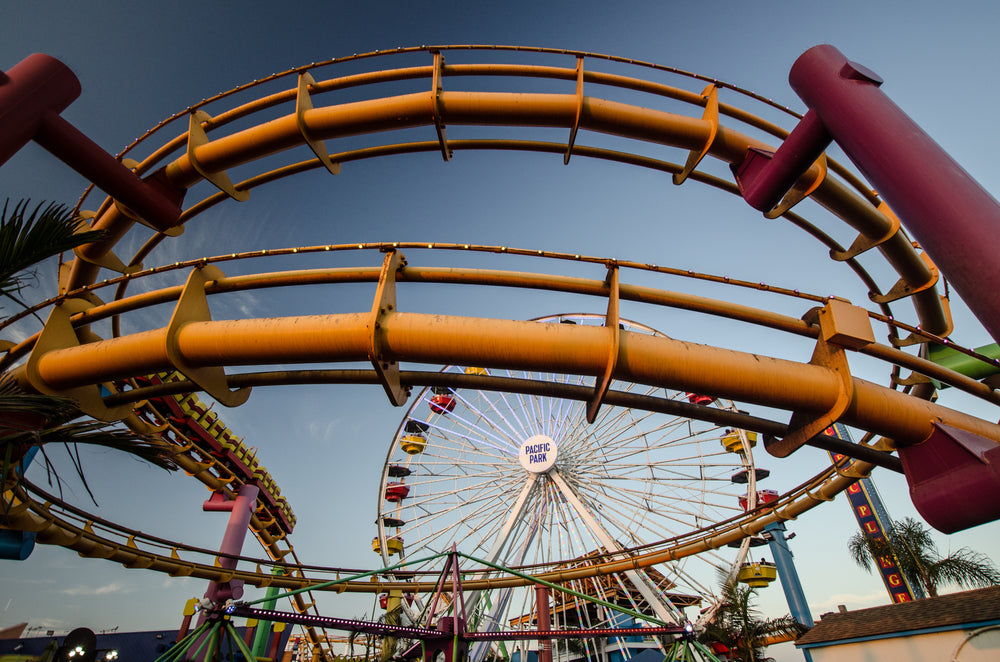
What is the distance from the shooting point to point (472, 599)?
1234 centimetres

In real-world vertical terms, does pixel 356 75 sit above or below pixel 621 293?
above

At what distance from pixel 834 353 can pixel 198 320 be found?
5364mm

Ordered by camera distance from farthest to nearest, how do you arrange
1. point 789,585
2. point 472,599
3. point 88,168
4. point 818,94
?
point 789,585 < point 472,599 < point 88,168 < point 818,94

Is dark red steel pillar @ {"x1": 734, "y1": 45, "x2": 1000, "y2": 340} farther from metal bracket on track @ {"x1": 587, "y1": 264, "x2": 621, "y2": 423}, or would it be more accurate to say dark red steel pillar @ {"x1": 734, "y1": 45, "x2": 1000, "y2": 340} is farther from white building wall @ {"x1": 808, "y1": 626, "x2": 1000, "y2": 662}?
white building wall @ {"x1": 808, "y1": 626, "x2": 1000, "y2": 662}

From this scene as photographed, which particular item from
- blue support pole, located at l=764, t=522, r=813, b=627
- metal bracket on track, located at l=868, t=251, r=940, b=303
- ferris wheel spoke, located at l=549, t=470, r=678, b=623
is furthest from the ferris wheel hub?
blue support pole, located at l=764, t=522, r=813, b=627

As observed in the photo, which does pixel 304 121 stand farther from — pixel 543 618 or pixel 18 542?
pixel 543 618

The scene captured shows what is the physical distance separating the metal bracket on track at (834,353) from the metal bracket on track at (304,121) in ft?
17.1

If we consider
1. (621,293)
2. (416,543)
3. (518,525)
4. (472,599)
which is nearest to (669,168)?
(621,293)

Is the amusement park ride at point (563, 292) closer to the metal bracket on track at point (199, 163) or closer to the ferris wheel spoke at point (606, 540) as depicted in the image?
the metal bracket on track at point (199, 163)

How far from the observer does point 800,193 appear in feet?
16.5

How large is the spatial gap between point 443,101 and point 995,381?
6632 millimetres

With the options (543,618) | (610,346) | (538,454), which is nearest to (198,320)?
(610,346)

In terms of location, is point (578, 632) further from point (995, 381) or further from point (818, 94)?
point (818, 94)

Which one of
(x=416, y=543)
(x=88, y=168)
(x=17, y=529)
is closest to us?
(x=88, y=168)
